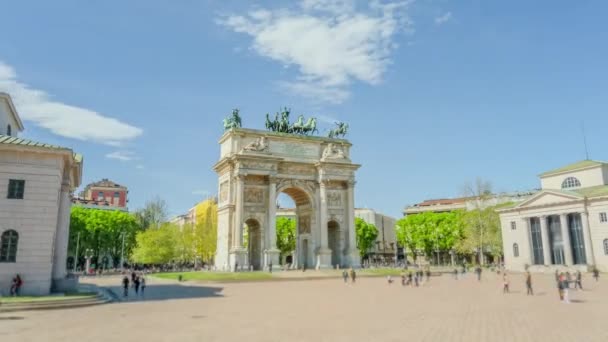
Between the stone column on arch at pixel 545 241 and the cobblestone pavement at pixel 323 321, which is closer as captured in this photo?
the cobblestone pavement at pixel 323 321

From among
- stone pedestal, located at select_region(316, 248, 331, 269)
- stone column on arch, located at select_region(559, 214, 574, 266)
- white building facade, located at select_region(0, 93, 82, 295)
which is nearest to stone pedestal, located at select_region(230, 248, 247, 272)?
stone pedestal, located at select_region(316, 248, 331, 269)

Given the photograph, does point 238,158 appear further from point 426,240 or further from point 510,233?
point 426,240

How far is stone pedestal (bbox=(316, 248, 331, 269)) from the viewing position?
180 ft

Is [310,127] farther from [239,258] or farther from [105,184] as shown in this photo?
[105,184]

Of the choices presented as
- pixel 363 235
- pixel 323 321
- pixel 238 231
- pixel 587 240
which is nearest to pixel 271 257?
pixel 238 231

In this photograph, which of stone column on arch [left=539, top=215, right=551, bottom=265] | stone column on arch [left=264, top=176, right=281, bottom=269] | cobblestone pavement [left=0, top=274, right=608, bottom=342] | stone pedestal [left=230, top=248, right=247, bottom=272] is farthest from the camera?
stone column on arch [left=539, top=215, right=551, bottom=265]

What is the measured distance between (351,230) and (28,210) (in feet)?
132

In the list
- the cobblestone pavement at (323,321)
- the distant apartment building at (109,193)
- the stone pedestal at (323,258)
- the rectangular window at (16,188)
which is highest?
the distant apartment building at (109,193)

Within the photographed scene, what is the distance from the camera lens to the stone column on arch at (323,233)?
2165 inches

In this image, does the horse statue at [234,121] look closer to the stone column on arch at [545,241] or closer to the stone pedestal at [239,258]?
the stone pedestal at [239,258]

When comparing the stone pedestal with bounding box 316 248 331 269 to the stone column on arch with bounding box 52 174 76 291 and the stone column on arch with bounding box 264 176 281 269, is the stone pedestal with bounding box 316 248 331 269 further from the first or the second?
the stone column on arch with bounding box 52 174 76 291

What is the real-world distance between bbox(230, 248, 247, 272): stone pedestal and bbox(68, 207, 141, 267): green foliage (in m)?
38.3

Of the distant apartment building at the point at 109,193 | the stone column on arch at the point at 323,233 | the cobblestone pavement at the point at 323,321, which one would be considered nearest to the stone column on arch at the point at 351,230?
the stone column on arch at the point at 323,233

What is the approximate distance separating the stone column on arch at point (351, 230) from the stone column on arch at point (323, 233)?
Result: 10.8ft
